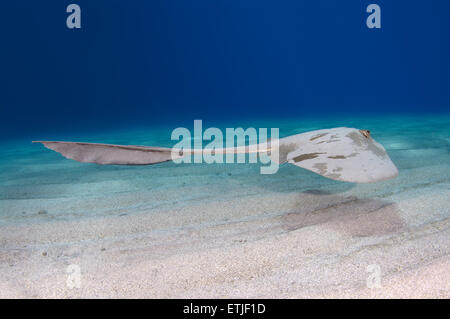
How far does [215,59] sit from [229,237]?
79.3m

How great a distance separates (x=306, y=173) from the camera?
12.2ft

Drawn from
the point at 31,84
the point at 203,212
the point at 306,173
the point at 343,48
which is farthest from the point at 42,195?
the point at 343,48

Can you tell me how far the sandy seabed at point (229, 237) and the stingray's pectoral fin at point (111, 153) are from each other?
23.0 inches

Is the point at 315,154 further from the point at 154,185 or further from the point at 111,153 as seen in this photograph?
the point at 154,185

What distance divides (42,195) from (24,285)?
197 centimetres

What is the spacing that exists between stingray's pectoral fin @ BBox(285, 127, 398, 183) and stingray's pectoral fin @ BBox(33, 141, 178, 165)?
0.87 metres

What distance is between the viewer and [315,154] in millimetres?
1759

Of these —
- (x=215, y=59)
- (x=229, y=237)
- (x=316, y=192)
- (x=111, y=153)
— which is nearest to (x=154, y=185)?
(x=111, y=153)

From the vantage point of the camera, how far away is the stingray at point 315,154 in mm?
1492

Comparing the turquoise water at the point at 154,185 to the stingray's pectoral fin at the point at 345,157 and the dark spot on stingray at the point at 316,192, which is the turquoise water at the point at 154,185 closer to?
the dark spot on stingray at the point at 316,192

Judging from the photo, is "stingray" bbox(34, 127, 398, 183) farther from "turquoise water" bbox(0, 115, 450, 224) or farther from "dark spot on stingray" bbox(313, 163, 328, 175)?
"turquoise water" bbox(0, 115, 450, 224)

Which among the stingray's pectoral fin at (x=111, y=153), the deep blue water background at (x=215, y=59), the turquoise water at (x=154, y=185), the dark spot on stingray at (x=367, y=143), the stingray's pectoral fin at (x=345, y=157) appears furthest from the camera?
the deep blue water background at (x=215, y=59)

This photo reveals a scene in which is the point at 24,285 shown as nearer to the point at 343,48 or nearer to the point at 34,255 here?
the point at 34,255

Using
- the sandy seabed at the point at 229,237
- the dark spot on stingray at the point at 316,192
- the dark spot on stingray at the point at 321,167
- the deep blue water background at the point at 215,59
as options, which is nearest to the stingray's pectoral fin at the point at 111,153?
the sandy seabed at the point at 229,237
